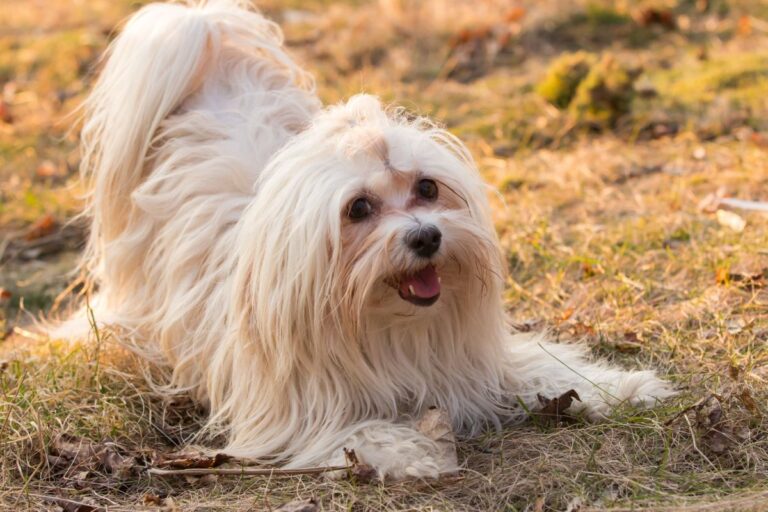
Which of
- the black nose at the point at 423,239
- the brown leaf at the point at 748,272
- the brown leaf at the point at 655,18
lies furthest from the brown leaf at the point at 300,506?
the brown leaf at the point at 655,18

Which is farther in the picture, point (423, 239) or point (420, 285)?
point (420, 285)

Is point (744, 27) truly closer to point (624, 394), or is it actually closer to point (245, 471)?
point (624, 394)

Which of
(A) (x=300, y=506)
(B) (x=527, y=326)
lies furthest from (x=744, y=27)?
(A) (x=300, y=506)

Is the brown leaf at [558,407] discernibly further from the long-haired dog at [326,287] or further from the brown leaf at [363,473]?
the brown leaf at [363,473]

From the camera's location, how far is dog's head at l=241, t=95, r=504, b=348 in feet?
10.6

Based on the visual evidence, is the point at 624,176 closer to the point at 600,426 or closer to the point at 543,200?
the point at 543,200

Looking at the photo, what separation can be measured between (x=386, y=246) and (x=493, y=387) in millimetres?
774

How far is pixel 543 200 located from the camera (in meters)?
5.70

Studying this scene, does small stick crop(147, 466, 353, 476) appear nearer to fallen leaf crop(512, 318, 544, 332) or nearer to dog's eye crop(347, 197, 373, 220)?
dog's eye crop(347, 197, 373, 220)

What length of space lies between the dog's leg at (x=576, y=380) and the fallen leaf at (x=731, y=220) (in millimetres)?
1197

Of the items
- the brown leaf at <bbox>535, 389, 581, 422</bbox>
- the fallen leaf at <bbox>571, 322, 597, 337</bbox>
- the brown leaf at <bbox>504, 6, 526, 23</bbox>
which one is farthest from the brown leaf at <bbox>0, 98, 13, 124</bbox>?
the brown leaf at <bbox>535, 389, 581, 422</bbox>

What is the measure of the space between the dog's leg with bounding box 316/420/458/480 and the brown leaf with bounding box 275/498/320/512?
156mm

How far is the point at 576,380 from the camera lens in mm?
3766

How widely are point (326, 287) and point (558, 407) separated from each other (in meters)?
0.90
